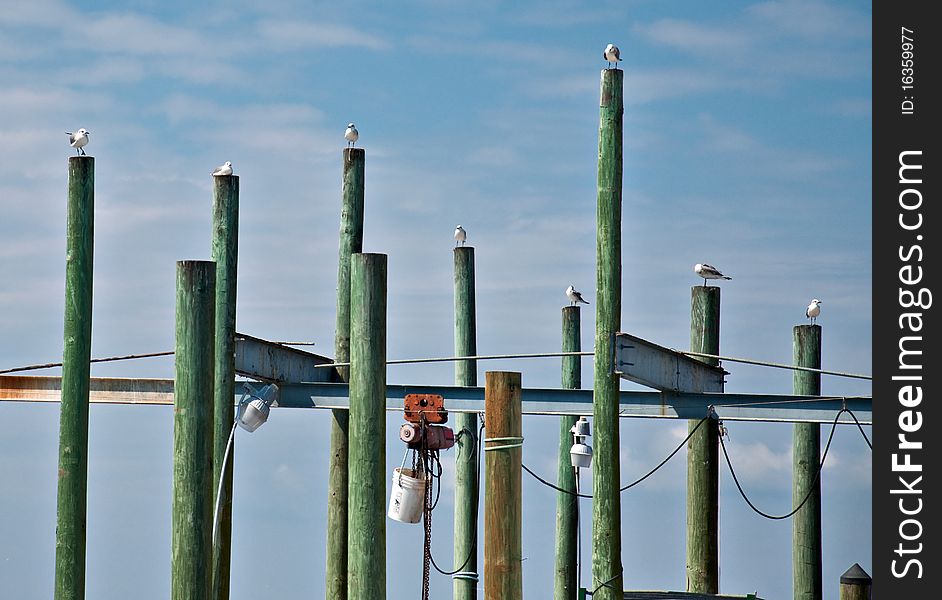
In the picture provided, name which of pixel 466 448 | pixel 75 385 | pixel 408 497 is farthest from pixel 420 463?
pixel 466 448

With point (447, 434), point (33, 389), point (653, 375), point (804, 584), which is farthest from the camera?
point (804, 584)

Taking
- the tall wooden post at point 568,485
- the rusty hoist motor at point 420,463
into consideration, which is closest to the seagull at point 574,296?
the tall wooden post at point 568,485

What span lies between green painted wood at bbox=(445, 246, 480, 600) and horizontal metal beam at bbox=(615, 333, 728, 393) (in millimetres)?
2595

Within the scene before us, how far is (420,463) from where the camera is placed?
14188 millimetres

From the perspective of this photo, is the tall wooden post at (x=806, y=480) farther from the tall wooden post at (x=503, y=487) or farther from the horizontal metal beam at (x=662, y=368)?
the tall wooden post at (x=503, y=487)

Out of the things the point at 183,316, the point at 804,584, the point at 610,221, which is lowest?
the point at 804,584

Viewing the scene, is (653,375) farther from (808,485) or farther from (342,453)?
(808,485)

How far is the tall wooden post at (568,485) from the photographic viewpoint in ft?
69.0

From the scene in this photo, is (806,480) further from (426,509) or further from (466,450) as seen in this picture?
(426,509)

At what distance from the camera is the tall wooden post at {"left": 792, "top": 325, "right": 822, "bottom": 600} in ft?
64.5

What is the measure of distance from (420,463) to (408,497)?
31 centimetres
